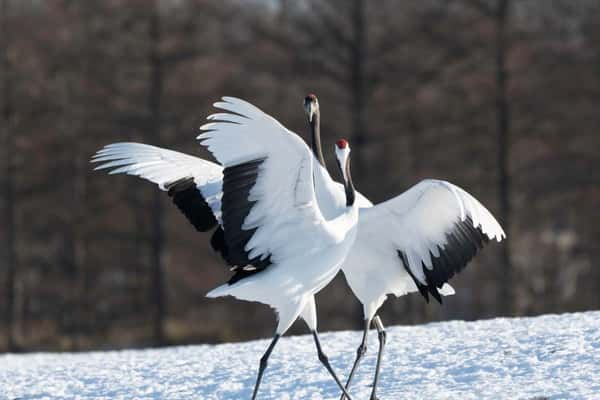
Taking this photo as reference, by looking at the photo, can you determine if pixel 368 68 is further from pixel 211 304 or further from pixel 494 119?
pixel 211 304

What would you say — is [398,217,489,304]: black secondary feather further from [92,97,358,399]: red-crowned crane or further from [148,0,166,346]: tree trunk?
[148,0,166,346]: tree trunk

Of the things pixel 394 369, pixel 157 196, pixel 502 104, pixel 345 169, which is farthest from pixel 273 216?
pixel 157 196

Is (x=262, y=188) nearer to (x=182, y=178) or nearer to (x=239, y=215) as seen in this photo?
(x=239, y=215)

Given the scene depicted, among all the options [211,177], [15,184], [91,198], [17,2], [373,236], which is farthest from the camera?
[17,2]

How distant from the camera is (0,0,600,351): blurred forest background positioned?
829 inches

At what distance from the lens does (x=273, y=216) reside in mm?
7625

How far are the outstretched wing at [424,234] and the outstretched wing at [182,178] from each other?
3.95 feet

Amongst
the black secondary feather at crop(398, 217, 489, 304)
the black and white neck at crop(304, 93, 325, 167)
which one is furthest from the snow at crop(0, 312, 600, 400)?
the black and white neck at crop(304, 93, 325, 167)

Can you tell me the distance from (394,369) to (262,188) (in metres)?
2.52

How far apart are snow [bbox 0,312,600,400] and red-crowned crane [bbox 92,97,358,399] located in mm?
945

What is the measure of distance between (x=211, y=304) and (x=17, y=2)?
8248mm

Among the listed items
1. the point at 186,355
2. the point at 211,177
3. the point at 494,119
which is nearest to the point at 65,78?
the point at 494,119

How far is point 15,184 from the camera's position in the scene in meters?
23.1

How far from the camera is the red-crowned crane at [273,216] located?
718 cm
